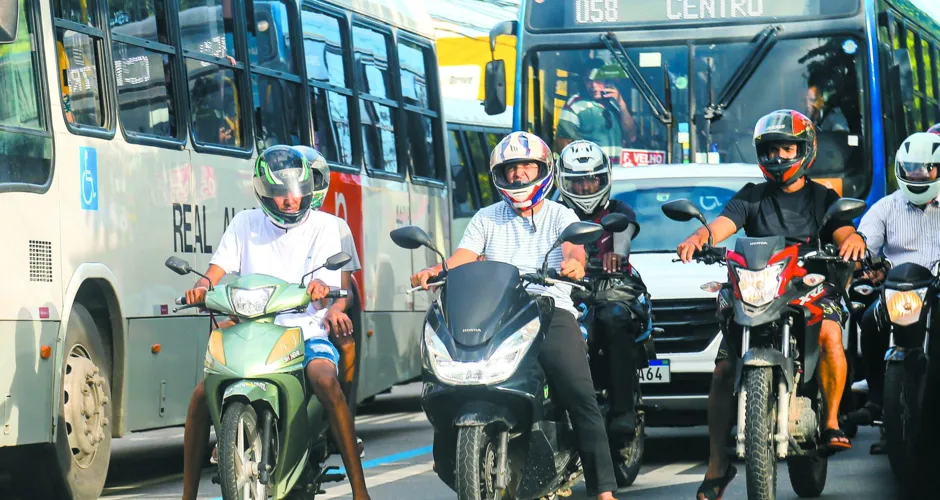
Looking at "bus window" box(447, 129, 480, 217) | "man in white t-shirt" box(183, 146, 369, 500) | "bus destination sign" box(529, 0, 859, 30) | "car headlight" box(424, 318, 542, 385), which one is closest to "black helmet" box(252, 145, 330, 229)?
"man in white t-shirt" box(183, 146, 369, 500)

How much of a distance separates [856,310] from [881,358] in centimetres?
39

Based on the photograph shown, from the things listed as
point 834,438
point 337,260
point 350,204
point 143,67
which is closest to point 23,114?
point 143,67

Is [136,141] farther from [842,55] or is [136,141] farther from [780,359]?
[842,55]

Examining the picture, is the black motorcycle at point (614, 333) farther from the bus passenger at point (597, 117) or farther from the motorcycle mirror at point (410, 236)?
the bus passenger at point (597, 117)

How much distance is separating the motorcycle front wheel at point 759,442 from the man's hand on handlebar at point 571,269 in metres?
0.90


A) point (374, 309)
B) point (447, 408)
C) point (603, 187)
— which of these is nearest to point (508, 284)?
point (447, 408)

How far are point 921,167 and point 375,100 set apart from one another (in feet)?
22.2

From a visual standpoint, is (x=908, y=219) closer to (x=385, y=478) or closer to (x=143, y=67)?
(x=385, y=478)

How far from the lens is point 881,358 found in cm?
996

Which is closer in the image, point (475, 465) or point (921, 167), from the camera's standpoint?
point (475, 465)

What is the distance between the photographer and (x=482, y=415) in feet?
24.0

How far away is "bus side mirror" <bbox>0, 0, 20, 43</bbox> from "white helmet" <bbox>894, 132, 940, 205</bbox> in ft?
14.6

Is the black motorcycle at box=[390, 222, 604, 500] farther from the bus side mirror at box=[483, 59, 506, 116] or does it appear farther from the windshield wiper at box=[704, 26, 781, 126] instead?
the bus side mirror at box=[483, 59, 506, 116]

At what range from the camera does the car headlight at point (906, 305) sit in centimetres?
871
